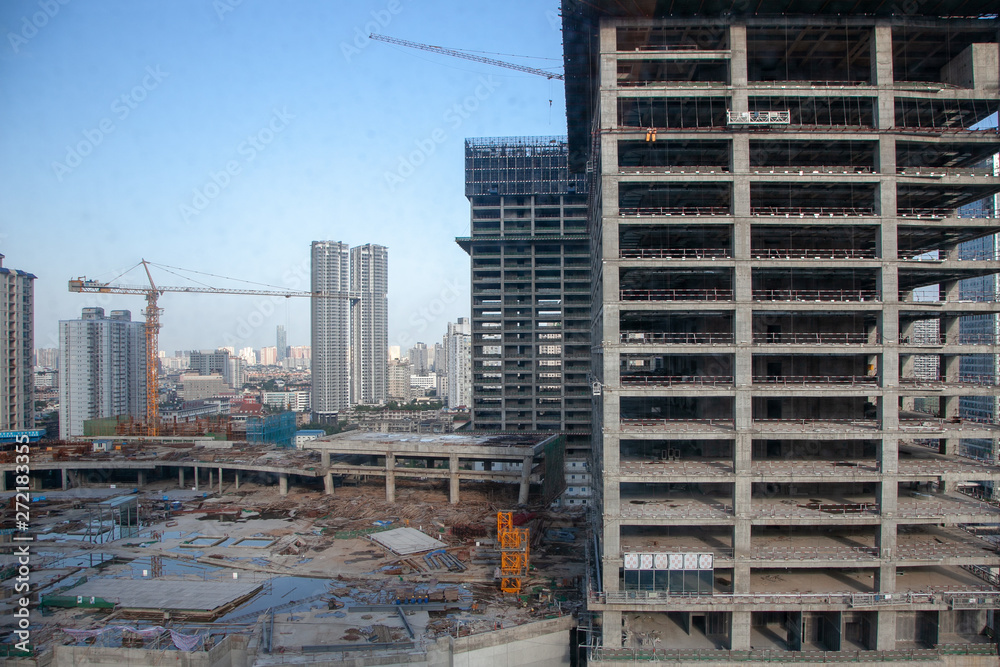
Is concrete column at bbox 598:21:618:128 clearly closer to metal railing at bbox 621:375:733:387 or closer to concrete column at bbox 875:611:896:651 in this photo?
metal railing at bbox 621:375:733:387

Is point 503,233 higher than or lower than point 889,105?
higher

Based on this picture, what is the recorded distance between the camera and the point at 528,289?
8412 cm

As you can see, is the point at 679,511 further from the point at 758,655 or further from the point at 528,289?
the point at 528,289

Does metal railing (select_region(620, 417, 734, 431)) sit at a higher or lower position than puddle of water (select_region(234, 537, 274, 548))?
higher

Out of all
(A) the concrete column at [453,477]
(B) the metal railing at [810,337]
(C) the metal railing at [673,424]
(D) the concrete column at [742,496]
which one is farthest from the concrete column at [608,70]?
(A) the concrete column at [453,477]

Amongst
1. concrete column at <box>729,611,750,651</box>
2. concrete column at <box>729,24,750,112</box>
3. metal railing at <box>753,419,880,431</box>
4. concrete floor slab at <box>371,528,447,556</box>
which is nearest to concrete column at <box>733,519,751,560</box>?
concrete column at <box>729,611,750,651</box>

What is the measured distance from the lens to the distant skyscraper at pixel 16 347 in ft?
275

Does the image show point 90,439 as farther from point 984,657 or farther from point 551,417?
point 984,657

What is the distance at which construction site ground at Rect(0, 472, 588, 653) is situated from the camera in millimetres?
30797

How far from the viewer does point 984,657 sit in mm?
25188

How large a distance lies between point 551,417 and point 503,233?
90.9 ft

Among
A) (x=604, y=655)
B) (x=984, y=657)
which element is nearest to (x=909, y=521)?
(x=984, y=657)

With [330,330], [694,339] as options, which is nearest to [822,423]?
[694,339]

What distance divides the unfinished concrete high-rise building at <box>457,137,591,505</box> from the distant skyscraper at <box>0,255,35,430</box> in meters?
67.0
